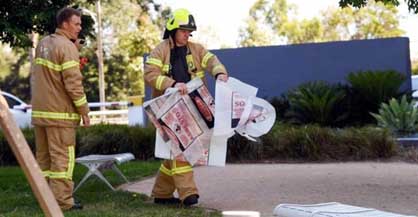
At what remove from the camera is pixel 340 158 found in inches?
422

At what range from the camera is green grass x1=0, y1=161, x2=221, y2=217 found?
588cm

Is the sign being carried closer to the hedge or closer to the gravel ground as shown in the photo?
the gravel ground

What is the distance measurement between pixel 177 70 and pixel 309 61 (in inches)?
369

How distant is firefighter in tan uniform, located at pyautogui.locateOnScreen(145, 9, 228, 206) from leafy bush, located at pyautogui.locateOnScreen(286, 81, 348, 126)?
282 inches

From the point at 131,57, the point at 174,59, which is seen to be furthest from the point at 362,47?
the point at 131,57

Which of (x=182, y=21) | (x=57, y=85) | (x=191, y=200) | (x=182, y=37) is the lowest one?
(x=191, y=200)

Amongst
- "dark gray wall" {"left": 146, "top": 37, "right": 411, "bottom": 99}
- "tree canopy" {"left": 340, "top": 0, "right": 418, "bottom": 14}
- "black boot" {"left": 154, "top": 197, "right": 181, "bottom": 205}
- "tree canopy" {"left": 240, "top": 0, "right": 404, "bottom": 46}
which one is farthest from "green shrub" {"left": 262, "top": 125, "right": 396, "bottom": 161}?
"tree canopy" {"left": 240, "top": 0, "right": 404, "bottom": 46}

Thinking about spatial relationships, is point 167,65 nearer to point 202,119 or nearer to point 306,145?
point 202,119

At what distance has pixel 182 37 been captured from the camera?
6.25 metres

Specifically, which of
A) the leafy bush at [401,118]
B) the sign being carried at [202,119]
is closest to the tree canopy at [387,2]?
the sign being carried at [202,119]

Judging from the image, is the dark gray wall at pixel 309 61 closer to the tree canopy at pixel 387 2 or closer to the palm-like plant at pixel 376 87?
the palm-like plant at pixel 376 87

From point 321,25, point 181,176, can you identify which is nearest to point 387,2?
point 181,176

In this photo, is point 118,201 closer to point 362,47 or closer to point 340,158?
point 340,158

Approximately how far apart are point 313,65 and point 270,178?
718cm
